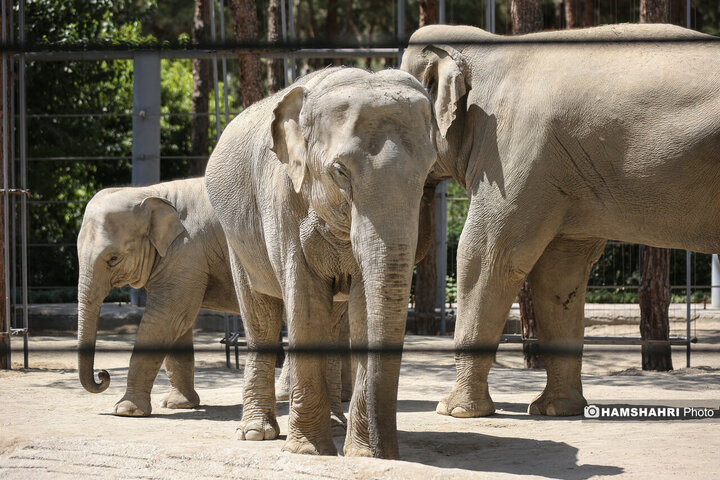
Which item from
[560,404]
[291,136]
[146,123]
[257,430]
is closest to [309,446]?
[257,430]

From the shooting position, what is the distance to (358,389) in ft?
15.6

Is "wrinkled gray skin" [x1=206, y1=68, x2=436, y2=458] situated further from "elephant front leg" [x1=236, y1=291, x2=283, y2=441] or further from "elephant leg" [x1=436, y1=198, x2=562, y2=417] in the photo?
"elephant leg" [x1=436, y1=198, x2=562, y2=417]

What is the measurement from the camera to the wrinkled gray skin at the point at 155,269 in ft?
22.6

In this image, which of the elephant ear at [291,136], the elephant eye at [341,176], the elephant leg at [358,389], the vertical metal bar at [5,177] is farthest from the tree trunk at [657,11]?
the elephant eye at [341,176]

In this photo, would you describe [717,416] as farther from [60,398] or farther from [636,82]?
[60,398]

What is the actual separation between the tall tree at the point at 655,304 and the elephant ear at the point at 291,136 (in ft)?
18.6

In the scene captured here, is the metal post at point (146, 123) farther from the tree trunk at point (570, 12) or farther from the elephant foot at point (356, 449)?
the elephant foot at point (356, 449)

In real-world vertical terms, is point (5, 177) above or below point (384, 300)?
above

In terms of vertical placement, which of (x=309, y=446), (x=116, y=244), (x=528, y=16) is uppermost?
(x=528, y=16)

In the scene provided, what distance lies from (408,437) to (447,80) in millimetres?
2120

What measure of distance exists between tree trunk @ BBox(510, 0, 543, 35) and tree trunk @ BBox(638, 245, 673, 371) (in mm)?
2339

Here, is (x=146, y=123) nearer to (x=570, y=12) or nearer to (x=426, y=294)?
(x=426, y=294)

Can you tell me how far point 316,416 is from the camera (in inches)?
199

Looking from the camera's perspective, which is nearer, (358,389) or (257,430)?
(358,389)
